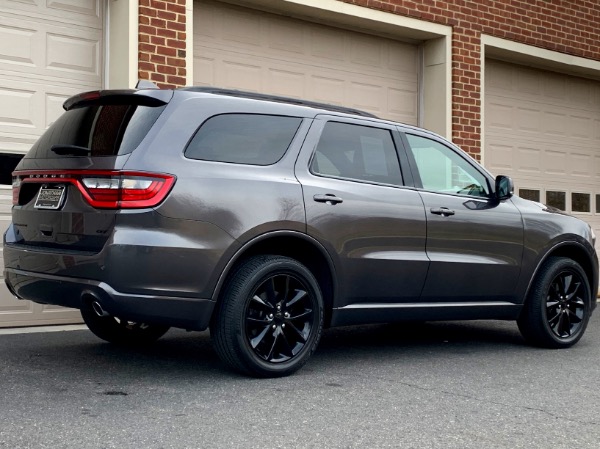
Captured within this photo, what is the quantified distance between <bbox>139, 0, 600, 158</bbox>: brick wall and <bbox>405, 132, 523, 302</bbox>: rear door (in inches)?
119

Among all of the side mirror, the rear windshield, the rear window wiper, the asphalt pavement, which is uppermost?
the rear windshield

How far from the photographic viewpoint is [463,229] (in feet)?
21.9

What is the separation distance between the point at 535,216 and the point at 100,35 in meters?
4.39

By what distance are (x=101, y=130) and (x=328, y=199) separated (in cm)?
147

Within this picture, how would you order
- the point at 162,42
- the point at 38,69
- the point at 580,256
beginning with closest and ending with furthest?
the point at 580,256 < the point at 38,69 < the point at 162,42

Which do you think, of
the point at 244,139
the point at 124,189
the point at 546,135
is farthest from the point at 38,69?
the point at 546,135

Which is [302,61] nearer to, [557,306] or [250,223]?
[557,306]

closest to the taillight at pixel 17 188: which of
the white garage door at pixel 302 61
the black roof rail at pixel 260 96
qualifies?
the black roof rail at pixel 260 96

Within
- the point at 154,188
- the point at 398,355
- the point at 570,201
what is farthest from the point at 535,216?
the point at 570,201

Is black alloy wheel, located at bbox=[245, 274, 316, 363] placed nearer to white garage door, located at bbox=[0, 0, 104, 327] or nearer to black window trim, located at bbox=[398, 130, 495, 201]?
black window trim, located at bbox=[398, 130, 495, 201]

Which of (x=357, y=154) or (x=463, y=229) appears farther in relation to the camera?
(x=463, y=229)

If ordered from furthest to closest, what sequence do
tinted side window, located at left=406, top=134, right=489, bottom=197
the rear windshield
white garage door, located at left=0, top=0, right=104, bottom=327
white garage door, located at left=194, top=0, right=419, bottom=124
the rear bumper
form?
white garage door, located at left=194, top=0, right=419, bottom=124
white garage door, located at left=0, top=0, right=104, bottom=327
tinted side window, located at left=406, top=134, right=489, bottom=197
the rear windshield
the rear bumper

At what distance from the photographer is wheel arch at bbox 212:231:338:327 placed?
17.6 ft

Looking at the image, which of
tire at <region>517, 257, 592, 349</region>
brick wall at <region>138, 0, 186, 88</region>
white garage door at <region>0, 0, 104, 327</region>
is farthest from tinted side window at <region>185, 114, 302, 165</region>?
white garage door at <region>0, 0, 104, 327</region>
